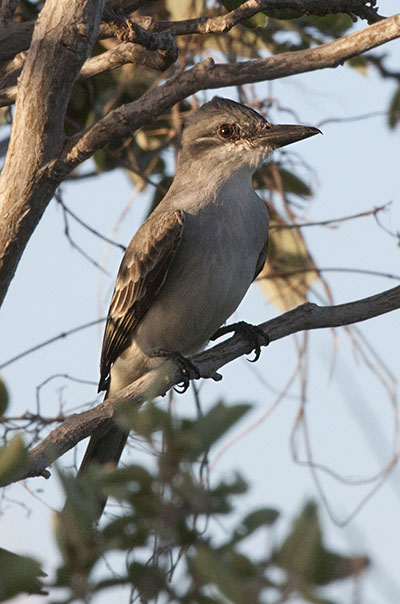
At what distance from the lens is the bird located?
5.04m

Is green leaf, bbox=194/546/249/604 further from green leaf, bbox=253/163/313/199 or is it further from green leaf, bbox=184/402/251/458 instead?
green leaf, bbox=253/163/313/199

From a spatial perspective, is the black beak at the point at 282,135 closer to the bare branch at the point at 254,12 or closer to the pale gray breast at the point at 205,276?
the pale gray breast at the point at 205,276

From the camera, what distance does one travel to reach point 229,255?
503cm

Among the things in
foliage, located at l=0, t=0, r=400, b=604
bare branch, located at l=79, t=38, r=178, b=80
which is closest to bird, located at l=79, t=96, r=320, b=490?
bare branch, located at l=79, t=38, r=178, b=80

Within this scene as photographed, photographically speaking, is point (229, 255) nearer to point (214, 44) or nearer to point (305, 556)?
point (214, 44)

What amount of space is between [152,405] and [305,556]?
1.55 ft

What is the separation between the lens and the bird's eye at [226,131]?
540 cm

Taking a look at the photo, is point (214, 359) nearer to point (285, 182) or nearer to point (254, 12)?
point (254, 12)

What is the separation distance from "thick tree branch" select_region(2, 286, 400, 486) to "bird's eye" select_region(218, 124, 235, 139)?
121cm

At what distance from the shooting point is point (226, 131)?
213 inches

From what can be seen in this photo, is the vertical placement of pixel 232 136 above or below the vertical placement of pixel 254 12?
above

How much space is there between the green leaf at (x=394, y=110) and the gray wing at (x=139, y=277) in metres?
1.52

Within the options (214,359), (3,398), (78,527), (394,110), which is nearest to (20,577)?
(78,527)

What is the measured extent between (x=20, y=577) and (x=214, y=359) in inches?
107
